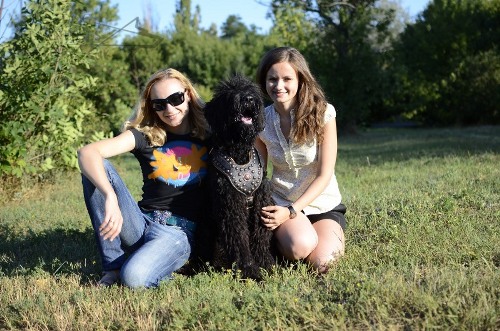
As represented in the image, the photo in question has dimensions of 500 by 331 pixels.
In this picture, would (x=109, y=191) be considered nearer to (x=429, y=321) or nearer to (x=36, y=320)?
(x=36, y=320)

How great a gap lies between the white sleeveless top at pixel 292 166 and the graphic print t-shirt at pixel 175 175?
642 mm

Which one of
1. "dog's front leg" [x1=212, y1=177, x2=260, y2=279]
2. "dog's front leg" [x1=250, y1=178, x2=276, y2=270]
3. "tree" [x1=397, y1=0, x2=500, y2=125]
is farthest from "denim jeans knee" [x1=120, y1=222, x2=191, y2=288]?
"tree" [x1=397, y1=0, x2=500, y2=125]

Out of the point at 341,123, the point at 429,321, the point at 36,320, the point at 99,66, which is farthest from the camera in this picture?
the point at 341,123

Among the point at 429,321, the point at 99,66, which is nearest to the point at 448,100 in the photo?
the point at 99,66

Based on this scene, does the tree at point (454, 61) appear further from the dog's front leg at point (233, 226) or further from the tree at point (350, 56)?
the dog's front leg at point (233, 226)

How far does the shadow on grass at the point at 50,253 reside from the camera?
4590 millimetres

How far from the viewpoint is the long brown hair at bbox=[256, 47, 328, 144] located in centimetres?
438

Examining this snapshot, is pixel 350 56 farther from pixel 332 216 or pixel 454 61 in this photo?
pixel 332 216

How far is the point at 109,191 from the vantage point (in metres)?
3.84

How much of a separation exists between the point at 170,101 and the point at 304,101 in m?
1.07

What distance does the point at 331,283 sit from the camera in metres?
3.63

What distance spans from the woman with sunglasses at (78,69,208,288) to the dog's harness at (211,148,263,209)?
0.39 meters

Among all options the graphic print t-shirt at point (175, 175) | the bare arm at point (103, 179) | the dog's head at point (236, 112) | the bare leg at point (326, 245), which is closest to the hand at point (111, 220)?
the bare arm at point (103, 179)

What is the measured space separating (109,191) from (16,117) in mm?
4602
